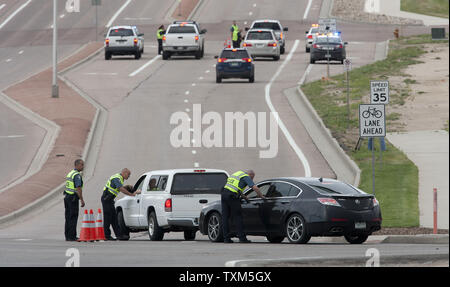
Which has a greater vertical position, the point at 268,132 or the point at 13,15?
the point at 13,15

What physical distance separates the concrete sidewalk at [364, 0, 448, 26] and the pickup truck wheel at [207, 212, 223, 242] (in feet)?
197

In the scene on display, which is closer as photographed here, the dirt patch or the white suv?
the dirt patch

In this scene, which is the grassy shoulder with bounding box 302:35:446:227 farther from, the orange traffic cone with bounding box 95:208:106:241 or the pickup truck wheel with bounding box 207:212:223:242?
the orange traffic cone with bounding box 95:208:106:241

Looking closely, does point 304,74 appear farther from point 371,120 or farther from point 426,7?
point 426,7

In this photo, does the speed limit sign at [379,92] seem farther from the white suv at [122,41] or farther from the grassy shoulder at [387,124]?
the white suv at [122,41]

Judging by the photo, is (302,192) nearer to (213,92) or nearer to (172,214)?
(172,214)

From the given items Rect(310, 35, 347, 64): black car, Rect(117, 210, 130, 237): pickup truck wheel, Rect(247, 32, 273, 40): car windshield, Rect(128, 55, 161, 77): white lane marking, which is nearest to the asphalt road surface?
Rect(128, 55, 161, 77): white lane marking

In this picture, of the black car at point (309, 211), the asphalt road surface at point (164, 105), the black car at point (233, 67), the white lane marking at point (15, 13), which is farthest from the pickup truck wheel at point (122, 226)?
the white lane marking at point (15, 13)

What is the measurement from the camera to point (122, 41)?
2506 inches

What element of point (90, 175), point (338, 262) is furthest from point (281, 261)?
point (90, 175)

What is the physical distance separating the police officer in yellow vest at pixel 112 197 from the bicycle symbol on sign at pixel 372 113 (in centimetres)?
597

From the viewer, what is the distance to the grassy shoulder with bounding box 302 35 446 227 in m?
26.9
